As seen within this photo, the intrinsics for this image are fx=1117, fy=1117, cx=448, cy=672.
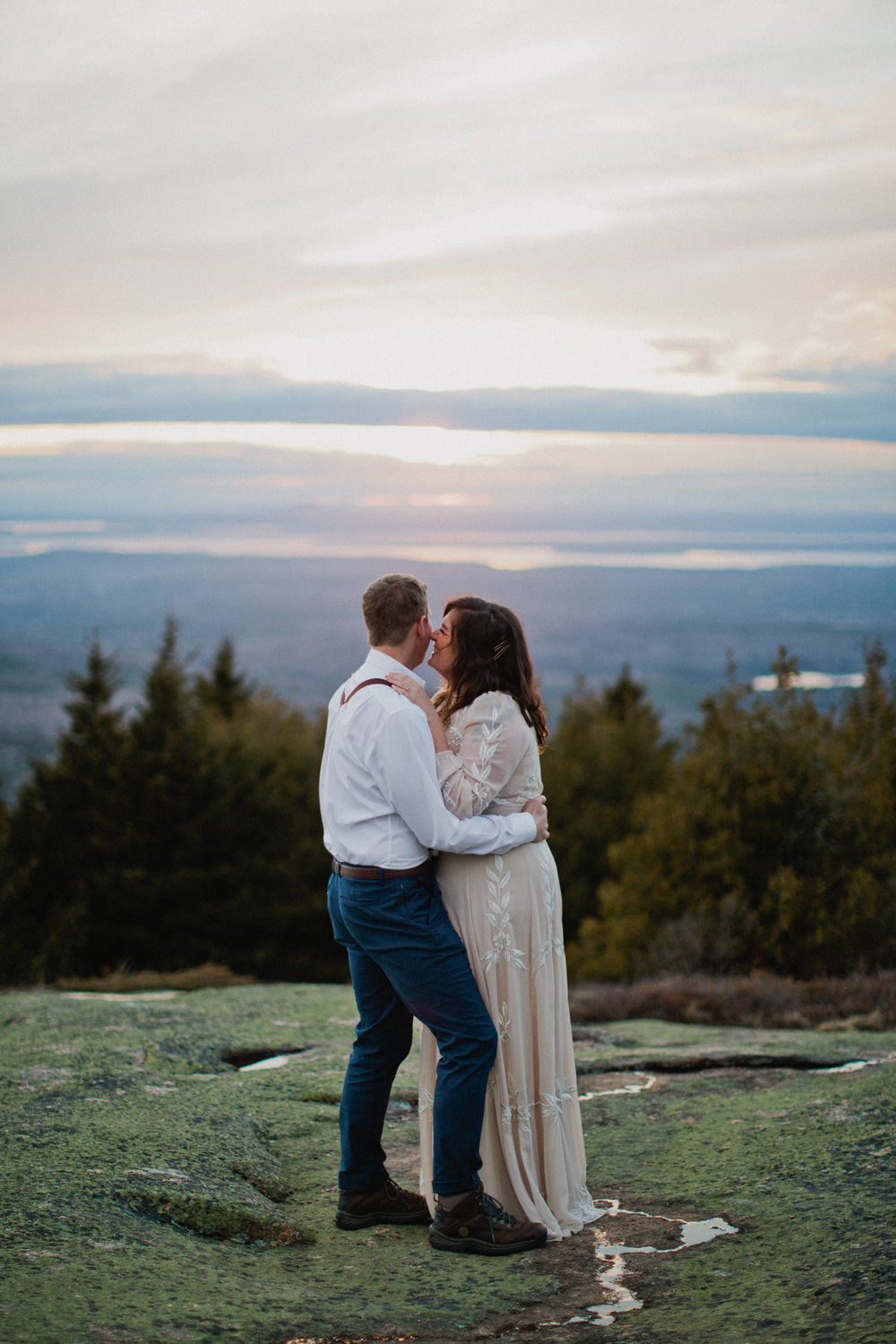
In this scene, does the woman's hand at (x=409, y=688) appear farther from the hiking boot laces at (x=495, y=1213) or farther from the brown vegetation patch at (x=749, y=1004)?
the brown vegetation patch at (x=749, y=1004)

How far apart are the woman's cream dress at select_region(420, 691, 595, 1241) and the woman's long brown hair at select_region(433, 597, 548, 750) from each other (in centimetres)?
6

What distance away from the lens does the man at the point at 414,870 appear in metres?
4.14

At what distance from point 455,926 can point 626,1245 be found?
1.36 m

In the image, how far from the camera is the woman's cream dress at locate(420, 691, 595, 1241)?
4348 millimetres

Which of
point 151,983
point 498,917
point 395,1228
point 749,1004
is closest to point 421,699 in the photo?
point 498,917

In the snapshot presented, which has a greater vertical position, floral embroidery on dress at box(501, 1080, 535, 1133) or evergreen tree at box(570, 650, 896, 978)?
floral embroidery on dress at box(501, 1080, 535, 1133)

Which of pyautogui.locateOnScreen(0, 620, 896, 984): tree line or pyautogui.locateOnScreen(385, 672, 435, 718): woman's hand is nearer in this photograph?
pyautogui.locateOnScreen(385, 672, 435, 718): woman's hand

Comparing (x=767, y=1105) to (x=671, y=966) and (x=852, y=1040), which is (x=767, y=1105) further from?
(x=671, y=966)

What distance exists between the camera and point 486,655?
4438 millimetres

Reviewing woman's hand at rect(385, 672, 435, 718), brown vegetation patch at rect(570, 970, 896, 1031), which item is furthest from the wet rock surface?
brown vegetation patch at rect(570, 970, 896, 1031)

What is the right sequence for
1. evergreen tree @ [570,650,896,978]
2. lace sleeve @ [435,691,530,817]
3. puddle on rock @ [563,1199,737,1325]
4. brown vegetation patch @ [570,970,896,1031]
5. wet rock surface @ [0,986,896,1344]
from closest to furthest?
wet rock surface @ [0,986,896,1344] → puddle on rock @ [563,1199,737,1325] → lace sleeve @ [435,691,530,817] → brown vegetation patch @ [570,970,896,1031] → evergreen tree @ [570,650,896,978]

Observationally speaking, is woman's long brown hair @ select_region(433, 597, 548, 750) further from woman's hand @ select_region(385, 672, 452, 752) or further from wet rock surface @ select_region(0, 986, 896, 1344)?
wet rock surface @ select_region(0, 986, 896, 1344)

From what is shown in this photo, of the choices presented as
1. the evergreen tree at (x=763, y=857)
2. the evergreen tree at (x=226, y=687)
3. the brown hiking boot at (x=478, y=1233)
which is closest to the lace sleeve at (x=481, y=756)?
the brown hiking boot at (x=478, y=1233)

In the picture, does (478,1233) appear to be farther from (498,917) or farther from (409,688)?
(409,688)
